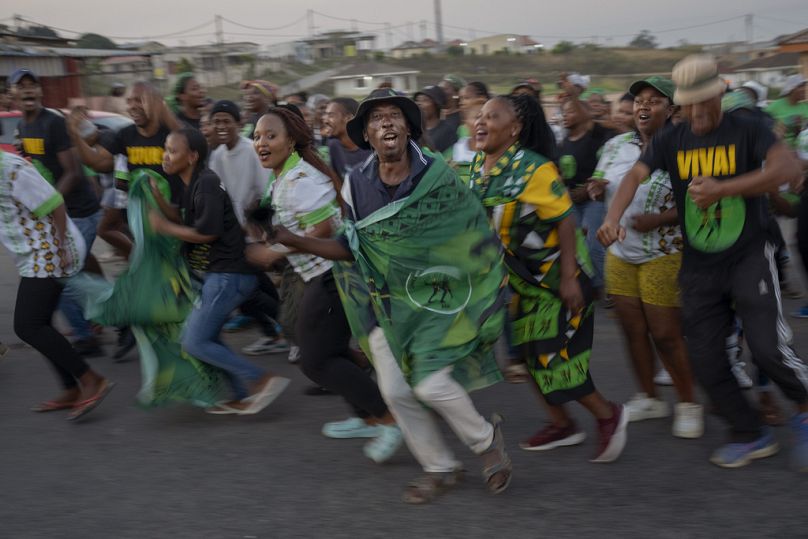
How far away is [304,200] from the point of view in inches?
172

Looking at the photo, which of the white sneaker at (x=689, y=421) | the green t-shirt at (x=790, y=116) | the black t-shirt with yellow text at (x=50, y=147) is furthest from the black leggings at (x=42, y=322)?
the green t-shirt at (x=790, y=116)

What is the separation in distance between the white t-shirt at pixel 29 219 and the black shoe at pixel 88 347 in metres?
1.53

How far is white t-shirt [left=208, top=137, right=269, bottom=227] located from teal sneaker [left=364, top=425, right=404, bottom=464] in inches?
93.4

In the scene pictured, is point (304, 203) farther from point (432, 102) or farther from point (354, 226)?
point (432, 102)

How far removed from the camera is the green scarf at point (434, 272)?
3.64m

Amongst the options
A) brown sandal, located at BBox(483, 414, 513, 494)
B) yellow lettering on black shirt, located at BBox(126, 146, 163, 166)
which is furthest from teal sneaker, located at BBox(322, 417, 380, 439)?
yellow lettering on black shirt, located at BBox(126, 146, 163, 166)

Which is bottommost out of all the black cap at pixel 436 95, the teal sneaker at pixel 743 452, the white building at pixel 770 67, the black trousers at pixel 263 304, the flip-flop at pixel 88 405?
the white building at pixel 770 67

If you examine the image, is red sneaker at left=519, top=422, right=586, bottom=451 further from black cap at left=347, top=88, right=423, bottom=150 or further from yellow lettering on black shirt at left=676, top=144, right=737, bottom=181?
black cap at left=347, top=88, right=423, bottom=150

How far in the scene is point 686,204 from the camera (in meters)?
4.07

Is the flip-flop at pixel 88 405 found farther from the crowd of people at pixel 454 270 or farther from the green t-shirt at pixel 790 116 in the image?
the green t-shirt at pixel 790 116

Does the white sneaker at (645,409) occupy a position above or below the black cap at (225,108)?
below

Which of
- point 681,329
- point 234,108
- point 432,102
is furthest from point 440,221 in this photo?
point 432,102

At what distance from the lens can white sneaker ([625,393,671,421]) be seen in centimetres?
479

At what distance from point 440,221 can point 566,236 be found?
72cm
